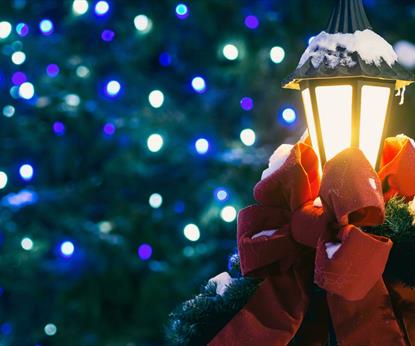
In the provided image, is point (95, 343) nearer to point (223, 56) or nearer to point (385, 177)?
point (223, 56)

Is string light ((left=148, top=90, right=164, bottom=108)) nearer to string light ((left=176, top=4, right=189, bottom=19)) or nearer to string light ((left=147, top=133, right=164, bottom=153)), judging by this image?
string light ((left=147, top=133, right=164, bottom=153))

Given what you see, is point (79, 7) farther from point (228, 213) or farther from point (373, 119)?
point (373, 119)

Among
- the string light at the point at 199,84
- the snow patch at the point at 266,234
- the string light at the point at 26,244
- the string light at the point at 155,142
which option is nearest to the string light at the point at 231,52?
the string light at the point at 199,84

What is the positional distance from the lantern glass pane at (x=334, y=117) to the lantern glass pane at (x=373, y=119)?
3cm

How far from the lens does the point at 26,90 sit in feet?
14.1

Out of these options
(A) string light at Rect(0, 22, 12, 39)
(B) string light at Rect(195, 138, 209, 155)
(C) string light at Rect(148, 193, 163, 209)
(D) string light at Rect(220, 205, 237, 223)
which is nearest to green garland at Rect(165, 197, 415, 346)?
(D) string light at Rect(220, 205, 237, 223)

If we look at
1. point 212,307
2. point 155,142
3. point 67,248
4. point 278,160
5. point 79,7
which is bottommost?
point 67,248

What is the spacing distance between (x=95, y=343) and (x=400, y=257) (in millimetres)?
3084

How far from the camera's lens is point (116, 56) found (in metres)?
4.39

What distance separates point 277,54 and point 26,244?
1.59m

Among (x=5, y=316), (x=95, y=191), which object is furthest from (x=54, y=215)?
(x=5, y=316)

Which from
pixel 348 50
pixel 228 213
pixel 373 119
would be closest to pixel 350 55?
pixel 348 50

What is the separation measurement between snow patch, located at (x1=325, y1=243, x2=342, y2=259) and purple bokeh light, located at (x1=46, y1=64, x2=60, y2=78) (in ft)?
10.8

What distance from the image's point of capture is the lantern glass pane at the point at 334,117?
141 cm
